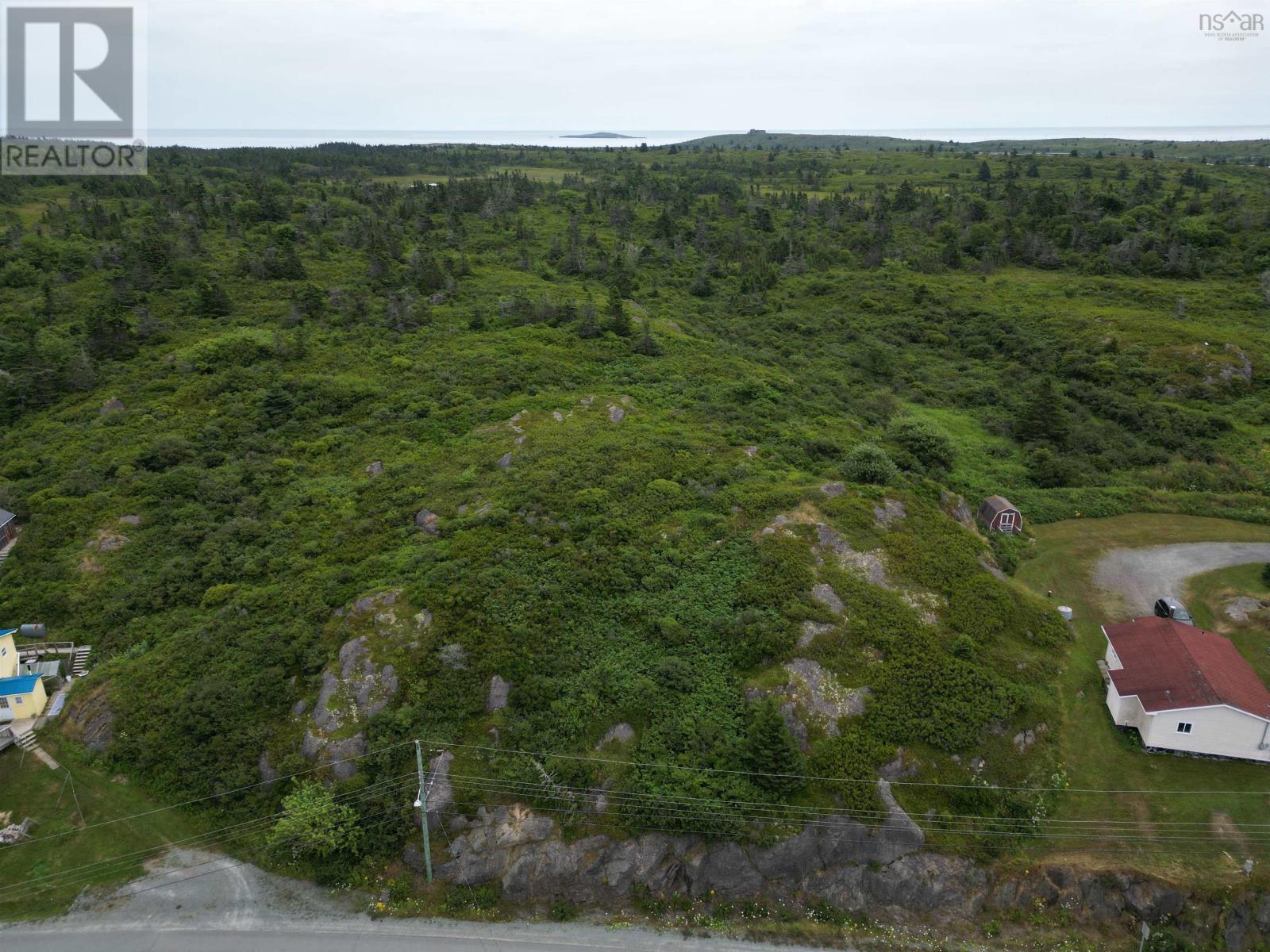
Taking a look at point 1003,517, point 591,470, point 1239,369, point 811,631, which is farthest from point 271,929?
point 1239,369

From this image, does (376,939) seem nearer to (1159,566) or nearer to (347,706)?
(347,706)

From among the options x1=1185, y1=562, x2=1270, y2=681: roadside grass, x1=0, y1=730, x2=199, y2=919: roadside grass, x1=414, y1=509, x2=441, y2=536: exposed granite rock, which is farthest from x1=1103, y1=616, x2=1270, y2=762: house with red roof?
x1=0, y1=730, x2=199, y2=919: roadside grass

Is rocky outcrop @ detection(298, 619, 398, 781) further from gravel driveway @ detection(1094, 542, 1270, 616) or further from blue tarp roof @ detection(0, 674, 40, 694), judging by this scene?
gravel driveway @ detection(1094, 542, 1270, 616)

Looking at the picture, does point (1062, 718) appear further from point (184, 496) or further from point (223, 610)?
point (184, 496)

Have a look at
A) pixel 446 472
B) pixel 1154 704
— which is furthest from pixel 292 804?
pixel 1154 704

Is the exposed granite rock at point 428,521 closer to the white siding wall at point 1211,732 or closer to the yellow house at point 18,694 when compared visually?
the yellow house at point 18,694

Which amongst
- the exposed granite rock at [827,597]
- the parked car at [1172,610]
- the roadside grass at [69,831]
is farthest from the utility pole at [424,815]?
the parked car at [1172,610]
